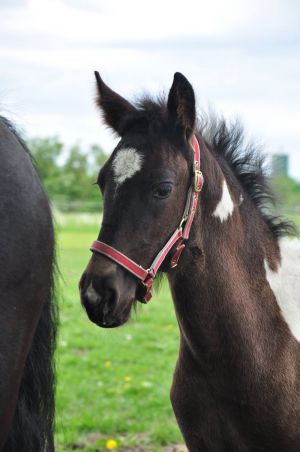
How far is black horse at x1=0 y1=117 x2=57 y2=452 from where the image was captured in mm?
2510

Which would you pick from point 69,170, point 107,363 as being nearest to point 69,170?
point 69,170

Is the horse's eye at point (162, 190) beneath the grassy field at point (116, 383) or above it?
above

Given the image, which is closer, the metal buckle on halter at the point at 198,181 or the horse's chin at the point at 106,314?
the horse's chin at the point at 106,314

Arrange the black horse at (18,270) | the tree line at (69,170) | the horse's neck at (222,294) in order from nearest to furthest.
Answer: the black horse at (18,270) < the horse's neck at (222,294) < the tree line at (69,170)

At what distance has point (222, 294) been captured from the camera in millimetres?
3275

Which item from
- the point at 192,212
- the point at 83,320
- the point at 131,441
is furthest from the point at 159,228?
the point at 83,320

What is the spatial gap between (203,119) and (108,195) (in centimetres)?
104

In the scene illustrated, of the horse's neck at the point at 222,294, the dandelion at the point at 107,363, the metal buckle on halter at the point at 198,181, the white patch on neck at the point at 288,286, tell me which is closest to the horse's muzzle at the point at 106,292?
the horse's neck at the point at 222,294

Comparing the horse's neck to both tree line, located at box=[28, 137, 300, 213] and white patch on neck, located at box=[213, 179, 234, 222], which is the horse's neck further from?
tree line, located at box=[28, 137, 300, 213]

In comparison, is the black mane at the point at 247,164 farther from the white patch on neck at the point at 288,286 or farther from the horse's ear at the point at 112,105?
the horse's ear at the point at 112,105

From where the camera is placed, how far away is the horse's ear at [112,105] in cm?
330

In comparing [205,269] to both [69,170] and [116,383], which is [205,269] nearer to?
[116,383]

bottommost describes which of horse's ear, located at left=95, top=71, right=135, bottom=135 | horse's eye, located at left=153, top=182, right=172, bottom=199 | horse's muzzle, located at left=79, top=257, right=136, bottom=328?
horse's muzzle, located at left=79, top=257, right=136, bottom=328

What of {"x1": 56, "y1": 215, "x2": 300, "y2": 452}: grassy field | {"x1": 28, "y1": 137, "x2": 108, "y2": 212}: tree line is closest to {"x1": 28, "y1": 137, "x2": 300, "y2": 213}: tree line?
{"x1": 28, "y1": 137, "x2": 108, "y2": 212}: tree line
